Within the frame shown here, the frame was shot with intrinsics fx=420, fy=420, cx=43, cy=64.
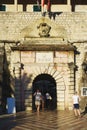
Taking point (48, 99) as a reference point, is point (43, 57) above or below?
above

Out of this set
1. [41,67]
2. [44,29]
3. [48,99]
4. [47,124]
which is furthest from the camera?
[48,99]

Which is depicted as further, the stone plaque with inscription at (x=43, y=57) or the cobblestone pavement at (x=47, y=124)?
the stone plaque with inscription at (x=43, y=57)

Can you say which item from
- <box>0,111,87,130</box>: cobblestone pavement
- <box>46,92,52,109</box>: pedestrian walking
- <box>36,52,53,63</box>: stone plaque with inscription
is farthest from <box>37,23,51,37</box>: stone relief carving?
<box>0,111,87,130</box>: cobblestone pavement

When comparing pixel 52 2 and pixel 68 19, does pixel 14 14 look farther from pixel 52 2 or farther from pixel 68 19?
pixel 52 2

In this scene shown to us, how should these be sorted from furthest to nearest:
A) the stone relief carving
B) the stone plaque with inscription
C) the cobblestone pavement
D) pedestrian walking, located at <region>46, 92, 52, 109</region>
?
pedestrian walking, located at <region>46, 92, 52, 109</region>
the stone relief carving
the stone plaque with inscription
the cobblestone pavement

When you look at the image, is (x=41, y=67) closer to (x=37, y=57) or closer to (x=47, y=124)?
(x=37, y=57)

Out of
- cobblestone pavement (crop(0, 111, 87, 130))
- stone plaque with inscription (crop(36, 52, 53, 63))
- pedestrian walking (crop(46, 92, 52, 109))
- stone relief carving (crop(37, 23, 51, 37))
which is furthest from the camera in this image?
pedestrian walking (crop(46, 92, 52, 109))

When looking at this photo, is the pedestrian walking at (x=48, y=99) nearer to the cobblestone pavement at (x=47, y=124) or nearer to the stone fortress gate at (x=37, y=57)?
the stone fortress gate at (x=37, y=57)

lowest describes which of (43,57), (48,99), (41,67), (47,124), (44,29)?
(47,124)

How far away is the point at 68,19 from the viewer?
28.2 meters

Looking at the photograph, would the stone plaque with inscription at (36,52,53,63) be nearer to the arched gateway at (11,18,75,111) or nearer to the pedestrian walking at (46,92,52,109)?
the arched gateway at (11,18,75,111)

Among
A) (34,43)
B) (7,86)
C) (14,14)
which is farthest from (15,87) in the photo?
(14,14)

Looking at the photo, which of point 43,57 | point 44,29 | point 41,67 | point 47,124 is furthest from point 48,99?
point 47,124

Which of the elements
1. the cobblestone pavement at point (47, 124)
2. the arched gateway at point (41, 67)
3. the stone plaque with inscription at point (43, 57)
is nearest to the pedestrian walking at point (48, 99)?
the arched gateway at point (41, 67)
